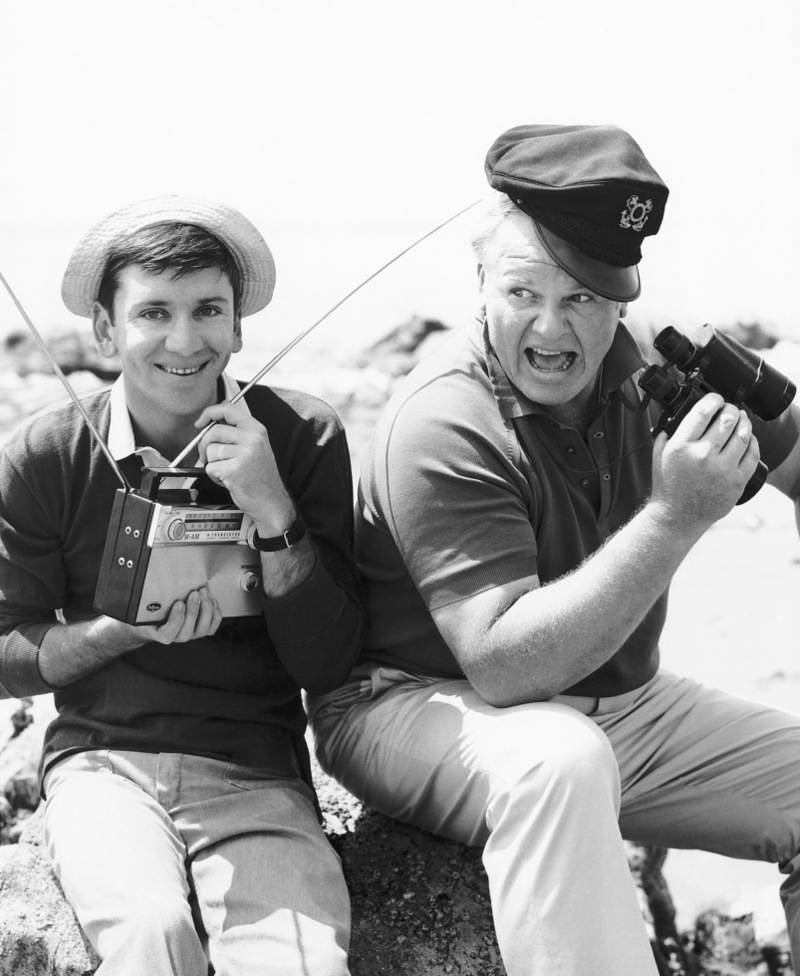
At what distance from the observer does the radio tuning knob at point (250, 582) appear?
2.20 metres

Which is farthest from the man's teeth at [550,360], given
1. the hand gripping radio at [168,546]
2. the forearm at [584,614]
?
the hand gripping radio at [168,546]

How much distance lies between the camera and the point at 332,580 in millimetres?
2219

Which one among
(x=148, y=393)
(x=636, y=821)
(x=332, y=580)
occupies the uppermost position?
(x=148, y=393)

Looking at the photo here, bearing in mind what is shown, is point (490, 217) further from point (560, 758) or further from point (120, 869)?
point (120, 869)

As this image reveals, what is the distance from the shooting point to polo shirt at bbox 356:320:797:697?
2133 millimetres

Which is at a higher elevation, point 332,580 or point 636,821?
point 332,580

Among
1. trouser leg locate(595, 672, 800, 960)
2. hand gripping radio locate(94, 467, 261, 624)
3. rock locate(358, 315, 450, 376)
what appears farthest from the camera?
rock locate(358, 315, 450, 376)

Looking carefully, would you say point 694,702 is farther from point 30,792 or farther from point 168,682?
point 30,792

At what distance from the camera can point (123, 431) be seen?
2227 millimetres

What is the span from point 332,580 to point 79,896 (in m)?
0.68

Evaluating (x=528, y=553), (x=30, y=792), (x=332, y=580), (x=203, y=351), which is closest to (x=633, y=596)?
(x=528, y=553)

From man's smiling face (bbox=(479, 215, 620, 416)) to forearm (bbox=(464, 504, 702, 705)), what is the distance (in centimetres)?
36

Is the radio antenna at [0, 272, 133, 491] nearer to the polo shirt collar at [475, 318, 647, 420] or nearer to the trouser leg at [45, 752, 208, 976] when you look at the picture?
the trouser leg at [45, 752, 208, 976]

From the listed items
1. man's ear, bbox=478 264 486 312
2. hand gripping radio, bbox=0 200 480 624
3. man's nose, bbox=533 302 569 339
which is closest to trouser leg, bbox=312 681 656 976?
hand gripping radio, bbox=0 200 480 624
